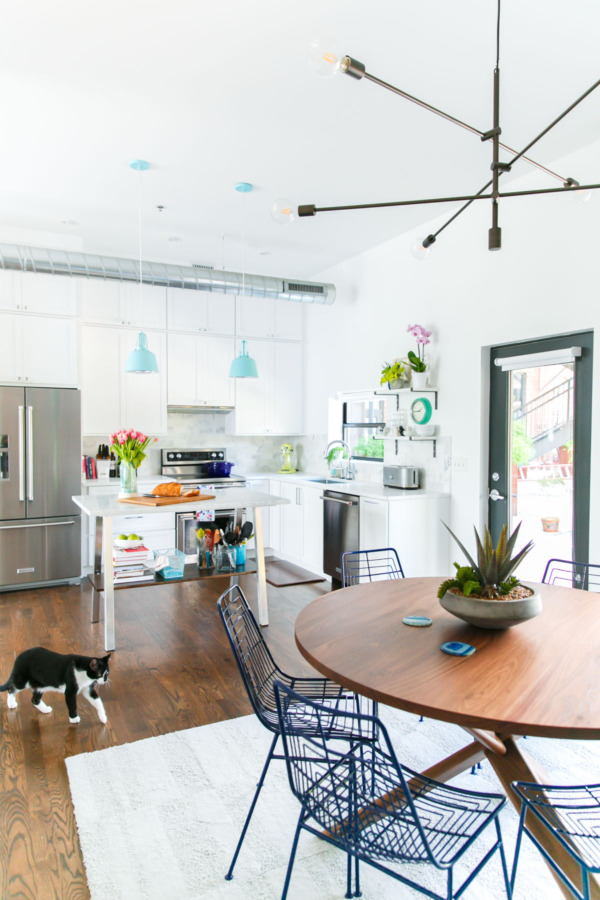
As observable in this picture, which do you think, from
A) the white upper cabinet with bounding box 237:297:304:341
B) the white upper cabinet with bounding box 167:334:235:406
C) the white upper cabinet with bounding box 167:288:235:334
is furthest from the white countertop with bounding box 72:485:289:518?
the white upper cabinet with bounding box 237:297:304:341

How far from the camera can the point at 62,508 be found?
5410 millimetres

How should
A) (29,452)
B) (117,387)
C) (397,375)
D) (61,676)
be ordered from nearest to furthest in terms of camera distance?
(61,676) < (397,375) < (29,452) < (117,387)

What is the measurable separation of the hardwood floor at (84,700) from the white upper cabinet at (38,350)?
1.91 meters

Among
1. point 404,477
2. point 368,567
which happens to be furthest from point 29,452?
point 368,567

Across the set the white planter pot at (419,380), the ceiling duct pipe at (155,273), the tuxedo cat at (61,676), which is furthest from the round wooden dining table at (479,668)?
the ceiling duct pipe at (155,273)

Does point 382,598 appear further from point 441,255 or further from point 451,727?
point 441,255

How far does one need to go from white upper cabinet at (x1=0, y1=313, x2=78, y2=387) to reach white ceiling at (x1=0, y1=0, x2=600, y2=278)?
0.90 metres

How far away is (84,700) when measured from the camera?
317cm

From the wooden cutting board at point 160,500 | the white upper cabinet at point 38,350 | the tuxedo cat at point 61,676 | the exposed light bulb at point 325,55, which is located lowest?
the tuxedo cat at point 61,676

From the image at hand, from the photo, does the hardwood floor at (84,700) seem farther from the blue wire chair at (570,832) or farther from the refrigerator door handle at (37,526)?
the blue wire chair at (570,832)

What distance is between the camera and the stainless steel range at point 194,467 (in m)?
6.48

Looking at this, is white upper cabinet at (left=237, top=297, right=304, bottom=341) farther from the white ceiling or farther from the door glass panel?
the door glass panel

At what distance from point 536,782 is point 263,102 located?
328 cm

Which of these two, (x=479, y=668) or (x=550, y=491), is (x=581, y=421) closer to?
(x=550, y=491)
